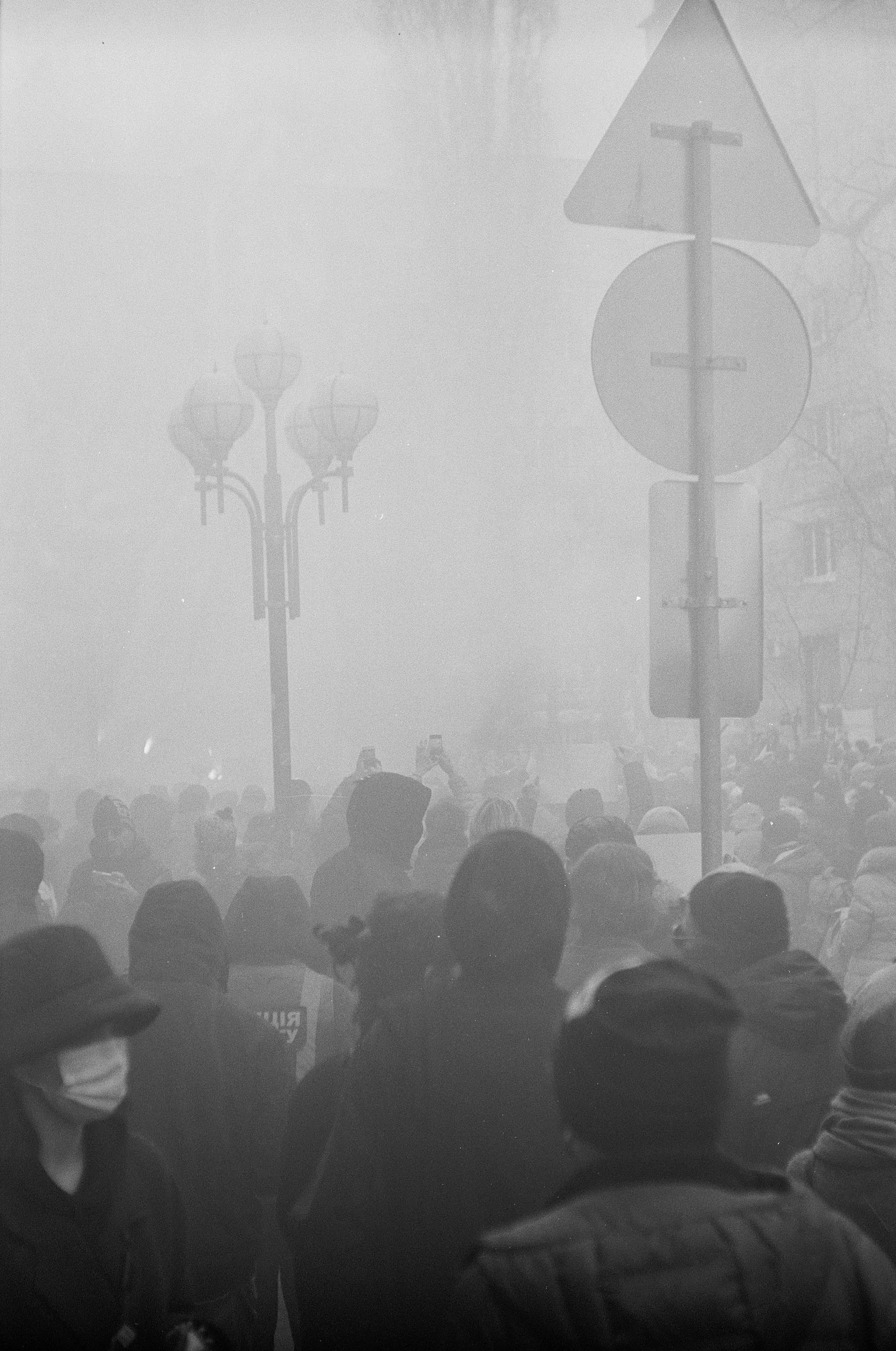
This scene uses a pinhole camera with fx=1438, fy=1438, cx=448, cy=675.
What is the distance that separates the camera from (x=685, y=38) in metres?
1.97

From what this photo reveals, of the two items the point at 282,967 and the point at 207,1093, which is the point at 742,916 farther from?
the point at 282,967

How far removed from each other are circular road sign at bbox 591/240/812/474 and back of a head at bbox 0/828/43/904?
5.00 feet

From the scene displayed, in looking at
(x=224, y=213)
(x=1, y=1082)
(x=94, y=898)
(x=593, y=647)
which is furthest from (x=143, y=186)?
(x=1, y=1082)

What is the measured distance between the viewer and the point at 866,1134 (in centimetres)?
163

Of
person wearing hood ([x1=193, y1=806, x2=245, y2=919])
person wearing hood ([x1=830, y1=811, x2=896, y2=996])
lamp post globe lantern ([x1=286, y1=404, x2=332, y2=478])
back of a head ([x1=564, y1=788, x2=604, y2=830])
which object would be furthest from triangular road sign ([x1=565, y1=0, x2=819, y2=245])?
lamp post globe lantern ([x1=286, y1=404, x2=332, y2=478])

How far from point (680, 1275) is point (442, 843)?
9.12 ft

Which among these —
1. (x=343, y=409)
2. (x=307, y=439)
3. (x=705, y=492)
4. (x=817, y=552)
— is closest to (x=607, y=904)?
(x=705, y=492)

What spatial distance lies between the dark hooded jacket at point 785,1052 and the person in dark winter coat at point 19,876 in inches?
60.4

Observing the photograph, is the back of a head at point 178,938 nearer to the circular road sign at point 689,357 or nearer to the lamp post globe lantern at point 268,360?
the circular road sign at point 689,357

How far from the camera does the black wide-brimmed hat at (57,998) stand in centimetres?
130

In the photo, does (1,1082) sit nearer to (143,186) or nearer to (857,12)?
(857,12)

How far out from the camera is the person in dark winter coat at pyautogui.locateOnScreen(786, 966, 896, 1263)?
1.62 m

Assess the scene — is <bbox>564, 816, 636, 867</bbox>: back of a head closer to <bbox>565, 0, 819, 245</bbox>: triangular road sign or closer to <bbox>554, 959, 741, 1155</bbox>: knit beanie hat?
<bbox>565, 0, 819, 245</bbox>: triangular road sign

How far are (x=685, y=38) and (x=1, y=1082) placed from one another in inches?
62.5
